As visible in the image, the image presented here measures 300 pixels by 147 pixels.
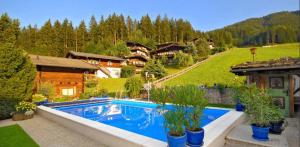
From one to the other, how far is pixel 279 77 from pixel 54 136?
1185 centimetres

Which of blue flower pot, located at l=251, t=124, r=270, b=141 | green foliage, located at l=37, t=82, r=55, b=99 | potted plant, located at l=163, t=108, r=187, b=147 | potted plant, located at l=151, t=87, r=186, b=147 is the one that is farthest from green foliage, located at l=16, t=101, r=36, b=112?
blue flower pot, located at l=251, t=124, r=270, b=141

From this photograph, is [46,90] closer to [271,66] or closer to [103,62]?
[271,66]

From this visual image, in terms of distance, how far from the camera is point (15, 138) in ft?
25.1

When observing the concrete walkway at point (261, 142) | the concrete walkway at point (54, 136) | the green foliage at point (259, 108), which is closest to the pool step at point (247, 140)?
the concrete walkway at point (261, 142)

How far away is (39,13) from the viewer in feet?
81.5

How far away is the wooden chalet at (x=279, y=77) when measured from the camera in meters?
9.90

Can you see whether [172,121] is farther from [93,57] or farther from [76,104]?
[93,57]

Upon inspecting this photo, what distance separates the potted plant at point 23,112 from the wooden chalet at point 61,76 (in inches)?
439

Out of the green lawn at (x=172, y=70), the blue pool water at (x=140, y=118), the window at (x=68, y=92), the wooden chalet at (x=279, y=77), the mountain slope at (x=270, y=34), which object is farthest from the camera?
the mountain slope at (x=270, y=34)

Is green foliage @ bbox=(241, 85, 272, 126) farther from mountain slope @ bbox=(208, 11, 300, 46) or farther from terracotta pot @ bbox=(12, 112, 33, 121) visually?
mountain slope @ bbox=(208, 11, 300, 46)

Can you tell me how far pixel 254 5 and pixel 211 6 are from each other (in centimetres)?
395

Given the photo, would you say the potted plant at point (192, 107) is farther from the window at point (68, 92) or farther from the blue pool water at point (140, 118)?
the window at point (68, 92)

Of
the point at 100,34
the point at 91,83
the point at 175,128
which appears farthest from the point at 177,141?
the point at 100,34

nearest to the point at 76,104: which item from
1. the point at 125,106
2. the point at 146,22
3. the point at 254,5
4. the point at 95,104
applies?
the point at 95,104
